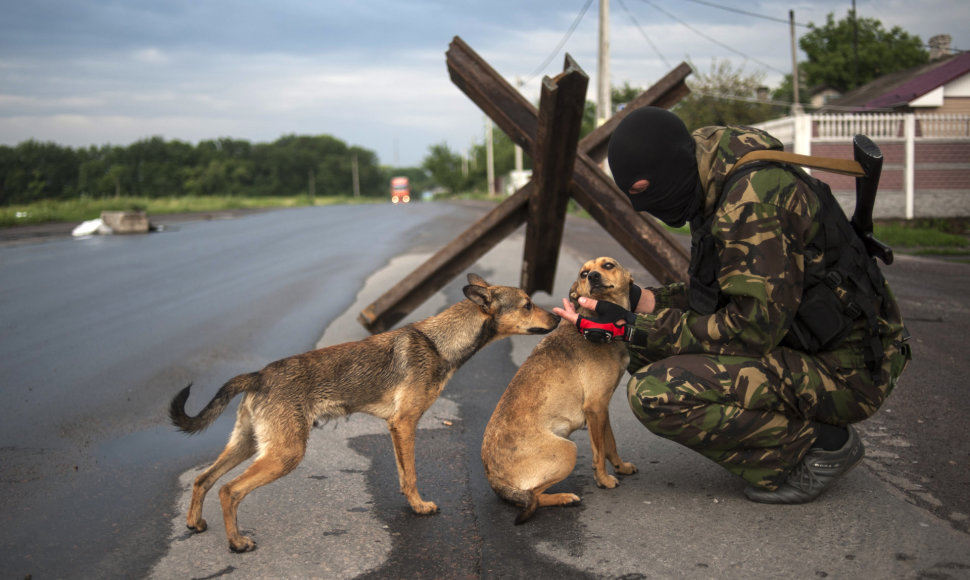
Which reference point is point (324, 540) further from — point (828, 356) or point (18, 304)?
point (18, 304)

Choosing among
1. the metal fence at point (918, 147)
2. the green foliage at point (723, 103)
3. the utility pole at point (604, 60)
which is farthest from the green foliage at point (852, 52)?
the metal fence at point (918, 147)

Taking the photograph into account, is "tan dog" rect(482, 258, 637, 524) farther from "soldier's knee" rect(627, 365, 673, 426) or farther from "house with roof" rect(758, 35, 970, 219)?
"house with roof" rect(758, 35, 970, 219)

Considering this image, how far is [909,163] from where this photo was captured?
18266 millimetres

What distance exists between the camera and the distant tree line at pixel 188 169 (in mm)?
45897

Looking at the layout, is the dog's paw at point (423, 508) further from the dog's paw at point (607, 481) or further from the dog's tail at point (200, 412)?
the dog's tail at point (200, 412)

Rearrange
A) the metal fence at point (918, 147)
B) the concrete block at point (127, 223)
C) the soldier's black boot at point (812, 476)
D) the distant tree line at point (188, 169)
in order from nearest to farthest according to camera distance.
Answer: the soldier's black boot at point (812, 476) < the metal fence at point (918, 147) < the concrete block at point (127, 223) < the distant tree line at point (188, 169)

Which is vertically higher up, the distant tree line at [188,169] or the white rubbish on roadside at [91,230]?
the distant tree line at [188,169]

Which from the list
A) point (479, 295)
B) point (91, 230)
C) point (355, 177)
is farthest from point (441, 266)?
point (355, 177)

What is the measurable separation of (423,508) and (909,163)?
18786 mm

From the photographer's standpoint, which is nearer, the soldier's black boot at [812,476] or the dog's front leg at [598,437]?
the soldier's black boot at [812,476]

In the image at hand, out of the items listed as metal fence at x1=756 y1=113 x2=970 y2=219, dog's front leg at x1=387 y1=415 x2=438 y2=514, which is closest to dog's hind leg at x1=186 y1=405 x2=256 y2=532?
dog's front leg at x1=387 y1=415 x2=438 y2=514

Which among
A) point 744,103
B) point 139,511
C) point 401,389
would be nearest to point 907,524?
point 401,389

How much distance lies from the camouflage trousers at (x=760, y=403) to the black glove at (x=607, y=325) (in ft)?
0.98

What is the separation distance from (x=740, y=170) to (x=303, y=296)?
24.4 ft
